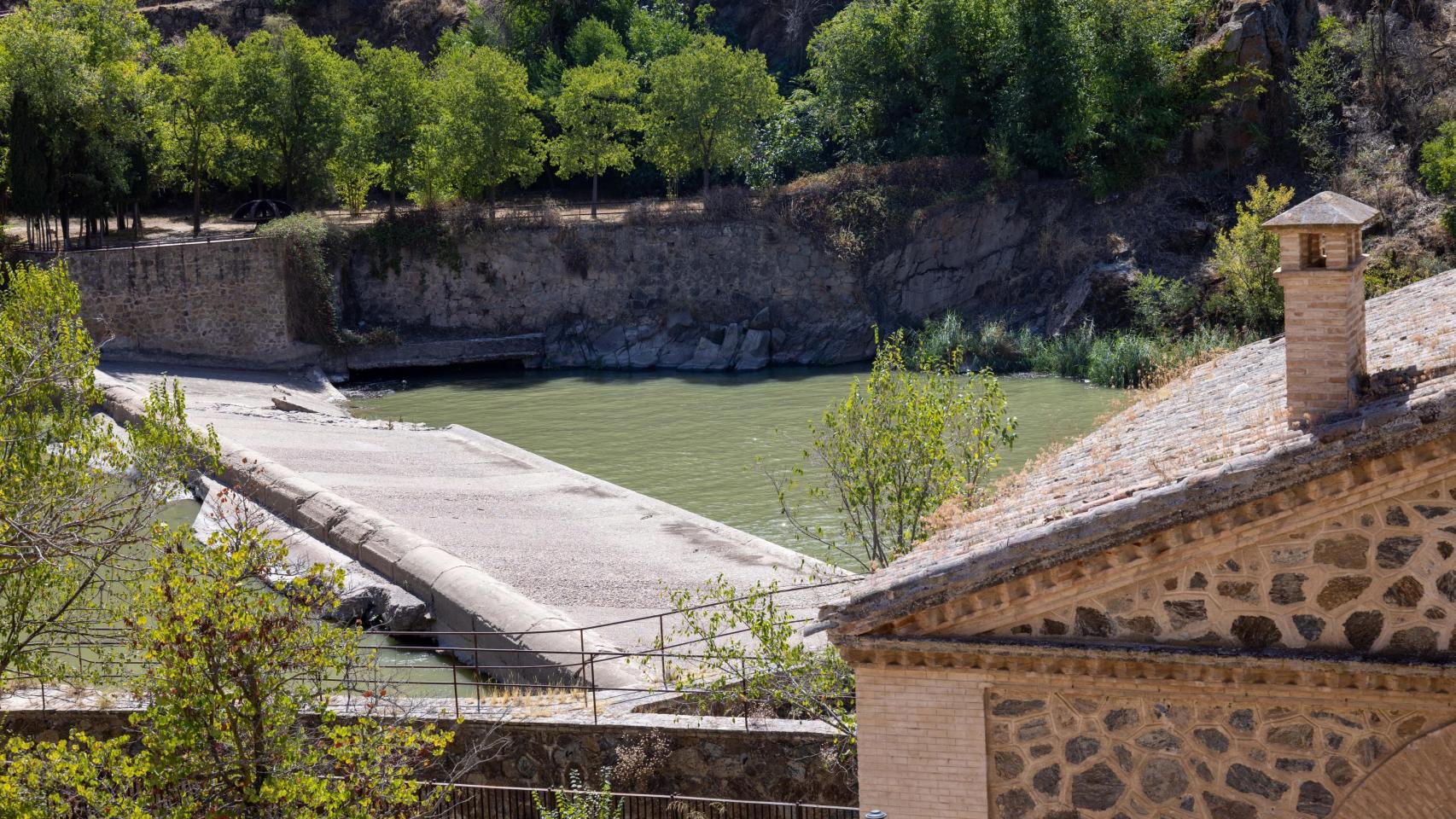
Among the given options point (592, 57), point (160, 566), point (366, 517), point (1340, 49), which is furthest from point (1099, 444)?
point (592, 57)

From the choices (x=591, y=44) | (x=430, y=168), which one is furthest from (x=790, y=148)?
(x=430, y=168)

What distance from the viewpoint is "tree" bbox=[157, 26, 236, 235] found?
55531 mm

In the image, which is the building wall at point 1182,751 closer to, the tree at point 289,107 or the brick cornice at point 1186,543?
the brick cornice at point 1186,543

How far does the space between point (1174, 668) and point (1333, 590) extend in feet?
3.60

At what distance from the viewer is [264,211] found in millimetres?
59406

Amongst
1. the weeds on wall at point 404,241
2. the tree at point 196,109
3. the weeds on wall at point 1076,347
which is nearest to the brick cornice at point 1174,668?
the weeds on wall at point 1076,347

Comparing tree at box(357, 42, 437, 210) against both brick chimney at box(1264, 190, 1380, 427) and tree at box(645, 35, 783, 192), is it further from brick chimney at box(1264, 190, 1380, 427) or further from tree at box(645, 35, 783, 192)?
brick chimney at box(1264, 190, 1380, 427)

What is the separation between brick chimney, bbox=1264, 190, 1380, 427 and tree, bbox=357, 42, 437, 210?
50815 millimetres

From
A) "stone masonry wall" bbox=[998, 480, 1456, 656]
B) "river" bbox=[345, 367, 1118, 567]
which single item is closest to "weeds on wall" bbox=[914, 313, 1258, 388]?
"river" bbox=[345, 367, 1118, 567]

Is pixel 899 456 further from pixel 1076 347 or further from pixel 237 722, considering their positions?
pixel 1076 347

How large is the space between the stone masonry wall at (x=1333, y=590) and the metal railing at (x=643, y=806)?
4.55m

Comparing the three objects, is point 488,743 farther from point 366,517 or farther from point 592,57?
point 592,57

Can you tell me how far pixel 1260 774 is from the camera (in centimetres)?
930

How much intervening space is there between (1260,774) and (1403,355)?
3.42 meters
